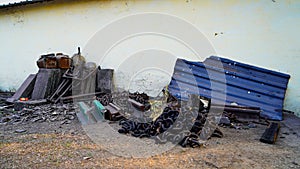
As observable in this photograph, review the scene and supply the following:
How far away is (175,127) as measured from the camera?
2.68 metres

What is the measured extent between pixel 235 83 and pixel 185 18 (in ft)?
5.21

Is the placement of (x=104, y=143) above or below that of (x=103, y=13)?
below

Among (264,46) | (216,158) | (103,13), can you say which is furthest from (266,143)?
(103,13)

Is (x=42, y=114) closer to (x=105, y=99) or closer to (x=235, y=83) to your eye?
(x=105, y=99)

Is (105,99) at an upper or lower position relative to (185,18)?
lower

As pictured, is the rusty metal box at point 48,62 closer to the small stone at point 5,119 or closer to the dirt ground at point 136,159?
the small stone at point 5,119

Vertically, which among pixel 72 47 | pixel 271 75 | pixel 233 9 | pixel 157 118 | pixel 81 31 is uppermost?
pixel 233 9

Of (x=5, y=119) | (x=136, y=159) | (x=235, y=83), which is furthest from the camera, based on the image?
(x=235, y=83)

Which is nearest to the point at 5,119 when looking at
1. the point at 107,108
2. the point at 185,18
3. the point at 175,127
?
the point at 107,108

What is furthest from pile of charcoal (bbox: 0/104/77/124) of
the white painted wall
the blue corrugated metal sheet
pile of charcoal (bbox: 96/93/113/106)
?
the blue corrugated metal sheet

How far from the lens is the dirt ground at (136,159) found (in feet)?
6.56

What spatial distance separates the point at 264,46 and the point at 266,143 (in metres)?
2.12

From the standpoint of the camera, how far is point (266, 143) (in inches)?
102

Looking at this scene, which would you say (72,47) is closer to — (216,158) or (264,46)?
(264,46)
